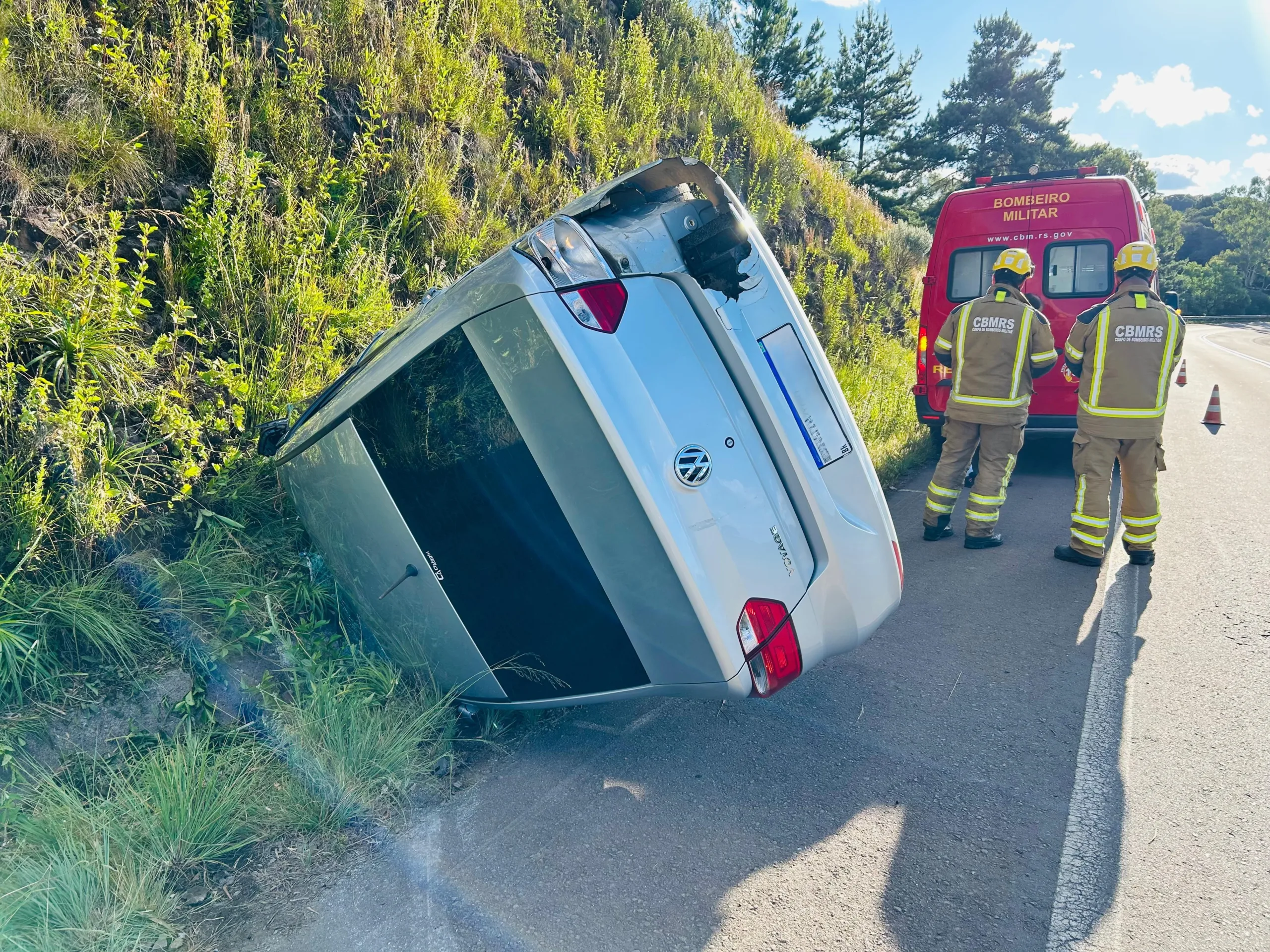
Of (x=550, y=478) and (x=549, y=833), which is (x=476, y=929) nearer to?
(x=549, y=833)

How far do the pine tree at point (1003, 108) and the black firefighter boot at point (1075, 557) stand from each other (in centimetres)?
3755

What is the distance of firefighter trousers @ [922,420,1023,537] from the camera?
19.1 feet

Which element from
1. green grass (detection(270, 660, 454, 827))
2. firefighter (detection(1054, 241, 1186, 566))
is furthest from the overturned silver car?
firefighter (detection(1054, 241, 1186, 566))

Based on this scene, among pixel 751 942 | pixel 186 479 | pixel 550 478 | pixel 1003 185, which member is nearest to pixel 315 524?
pixel 186 479

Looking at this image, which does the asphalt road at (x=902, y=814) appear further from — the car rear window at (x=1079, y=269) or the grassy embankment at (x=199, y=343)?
the car rear window at (x=1079, y=269)

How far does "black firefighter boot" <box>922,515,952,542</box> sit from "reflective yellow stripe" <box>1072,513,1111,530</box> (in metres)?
0.90

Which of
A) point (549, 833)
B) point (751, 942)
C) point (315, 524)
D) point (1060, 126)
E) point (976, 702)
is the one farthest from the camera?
point (1060, 126)

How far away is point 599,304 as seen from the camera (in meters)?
2.54

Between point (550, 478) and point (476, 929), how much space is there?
1.31 metres

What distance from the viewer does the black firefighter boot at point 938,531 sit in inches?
238

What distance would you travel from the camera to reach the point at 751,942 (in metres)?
2.27

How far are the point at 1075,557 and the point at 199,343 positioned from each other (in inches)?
215

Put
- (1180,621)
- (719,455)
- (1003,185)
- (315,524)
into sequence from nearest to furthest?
1. (719,455)
2. (315,524)
3. (1180,621)
4. (1003,185)

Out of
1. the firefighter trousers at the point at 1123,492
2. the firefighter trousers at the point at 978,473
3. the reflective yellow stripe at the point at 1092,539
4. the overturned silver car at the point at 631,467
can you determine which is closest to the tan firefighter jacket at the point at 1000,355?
the firefighter trousers at the point at 978,473
